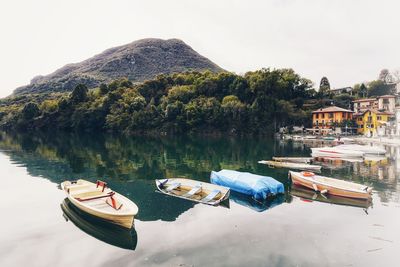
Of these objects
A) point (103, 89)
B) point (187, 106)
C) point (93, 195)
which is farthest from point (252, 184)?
point (103, 89)

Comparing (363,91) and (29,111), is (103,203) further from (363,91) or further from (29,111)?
(29,111)

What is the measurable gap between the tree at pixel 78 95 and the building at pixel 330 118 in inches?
3537

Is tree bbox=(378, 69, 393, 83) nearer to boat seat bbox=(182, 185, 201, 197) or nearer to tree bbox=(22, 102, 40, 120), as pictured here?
boat seat bbox=(182, 185, 201, 197)

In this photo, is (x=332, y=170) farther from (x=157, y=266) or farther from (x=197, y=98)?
(x=197, y=98)

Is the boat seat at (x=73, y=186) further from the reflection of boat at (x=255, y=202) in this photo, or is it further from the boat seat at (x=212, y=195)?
the reflection of boat at (x=255, y=202)

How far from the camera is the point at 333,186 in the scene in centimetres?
2402

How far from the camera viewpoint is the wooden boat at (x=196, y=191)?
21594mm

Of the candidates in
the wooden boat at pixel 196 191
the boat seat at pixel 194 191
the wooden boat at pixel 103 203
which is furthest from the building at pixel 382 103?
the wooden boat at pixel 103 203

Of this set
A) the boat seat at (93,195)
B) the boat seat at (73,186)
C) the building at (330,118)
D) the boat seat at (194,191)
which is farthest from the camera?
the building at (330,118)

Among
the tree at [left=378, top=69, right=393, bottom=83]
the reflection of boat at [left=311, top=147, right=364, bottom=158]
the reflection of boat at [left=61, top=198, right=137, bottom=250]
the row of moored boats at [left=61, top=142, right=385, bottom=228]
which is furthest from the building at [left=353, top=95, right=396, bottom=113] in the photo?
the reflection of boat at [left=61, top=198, right=137, bottom=250]

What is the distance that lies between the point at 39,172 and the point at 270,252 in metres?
31.1

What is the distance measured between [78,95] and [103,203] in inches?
4471

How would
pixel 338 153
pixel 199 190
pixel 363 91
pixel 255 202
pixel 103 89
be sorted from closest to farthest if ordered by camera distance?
1. pixel 255 202
2. pixel 199 190
3. pixel 338 153
4. pixel 363 91
5. pixel 103 89

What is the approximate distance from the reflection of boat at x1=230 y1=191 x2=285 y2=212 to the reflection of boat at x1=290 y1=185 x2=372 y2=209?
6.58 feet
